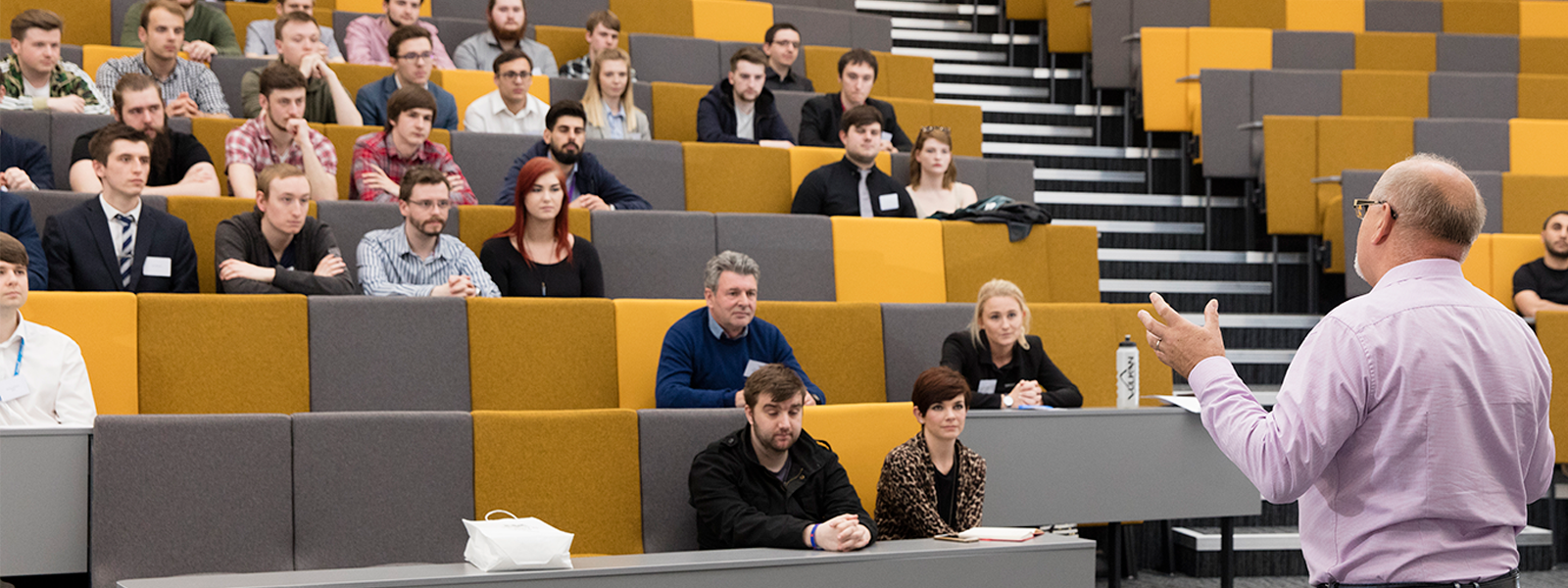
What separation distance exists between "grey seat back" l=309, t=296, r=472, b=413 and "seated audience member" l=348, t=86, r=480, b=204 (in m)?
0.72

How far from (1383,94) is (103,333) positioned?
14.9 ft

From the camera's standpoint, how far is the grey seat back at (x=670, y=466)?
261 centimetres

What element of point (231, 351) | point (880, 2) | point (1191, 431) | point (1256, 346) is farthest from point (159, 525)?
point (880, 2)

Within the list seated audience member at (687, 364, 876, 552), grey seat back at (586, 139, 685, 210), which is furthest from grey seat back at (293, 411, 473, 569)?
grey seat back at (586, 139, 685, 210)

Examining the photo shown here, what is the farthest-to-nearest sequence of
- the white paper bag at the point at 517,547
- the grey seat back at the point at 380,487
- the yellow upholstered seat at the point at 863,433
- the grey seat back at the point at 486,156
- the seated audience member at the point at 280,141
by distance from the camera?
the grey seat back at the point at 486,156 → the seated audience member at the point at 280,141 → the yellow upholstered seat at the point at 863,433 → the grey seat back at the point at 380,487 → the white paper bag at the point at 517,547

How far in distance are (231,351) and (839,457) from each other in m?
1.29

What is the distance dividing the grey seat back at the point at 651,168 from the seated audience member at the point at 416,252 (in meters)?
0.83

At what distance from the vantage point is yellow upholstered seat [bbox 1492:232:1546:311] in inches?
163

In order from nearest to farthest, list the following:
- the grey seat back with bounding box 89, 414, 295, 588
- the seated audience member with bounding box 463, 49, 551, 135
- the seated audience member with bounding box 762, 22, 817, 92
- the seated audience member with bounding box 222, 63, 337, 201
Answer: the grey seat back with bounding box 89, 414, 295, 588 < the seated audience member with bounding box 222, 63, 337, 201 < the seated audience member with bounding box 463, 49, 551, 135 < the seated audience member with bounding box 762, 22, 817, 92

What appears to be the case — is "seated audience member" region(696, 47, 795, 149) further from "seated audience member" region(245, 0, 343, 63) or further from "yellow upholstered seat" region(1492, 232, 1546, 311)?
"yellow upholstered seat" region(1492, 232, 1546, 311)

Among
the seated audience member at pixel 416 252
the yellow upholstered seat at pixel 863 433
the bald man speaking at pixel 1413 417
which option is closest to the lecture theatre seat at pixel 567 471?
the yellow upholstered seat at pixel 863 433

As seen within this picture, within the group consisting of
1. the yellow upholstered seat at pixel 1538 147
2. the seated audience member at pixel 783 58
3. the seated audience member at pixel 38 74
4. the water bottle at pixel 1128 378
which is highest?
the seated audience member at pixel 783 58

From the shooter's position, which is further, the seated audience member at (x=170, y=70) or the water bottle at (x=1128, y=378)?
the seated audience member at (x=170, y=70)

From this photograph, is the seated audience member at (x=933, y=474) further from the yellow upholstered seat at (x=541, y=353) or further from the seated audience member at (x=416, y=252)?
the seated audience member at (x=416, y=252)
